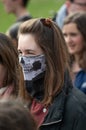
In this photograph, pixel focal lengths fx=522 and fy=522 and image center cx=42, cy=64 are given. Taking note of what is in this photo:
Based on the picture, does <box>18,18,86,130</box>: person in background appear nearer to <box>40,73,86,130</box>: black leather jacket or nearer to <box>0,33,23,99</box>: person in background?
<box>40,73,86,130</box>: black leather jacket

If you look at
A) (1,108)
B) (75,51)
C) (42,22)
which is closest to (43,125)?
(42,22)

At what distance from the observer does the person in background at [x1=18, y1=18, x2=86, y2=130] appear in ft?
12.4

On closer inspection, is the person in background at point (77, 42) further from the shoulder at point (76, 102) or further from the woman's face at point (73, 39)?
the shoulder at point (76, 102)

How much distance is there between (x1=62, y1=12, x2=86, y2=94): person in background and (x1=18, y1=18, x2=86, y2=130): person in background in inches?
75.6

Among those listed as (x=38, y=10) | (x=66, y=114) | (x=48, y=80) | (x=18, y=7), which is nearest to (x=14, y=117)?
(x=66, y=114)

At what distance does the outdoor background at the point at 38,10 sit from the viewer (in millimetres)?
19888

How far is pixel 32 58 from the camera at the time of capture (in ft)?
13.5

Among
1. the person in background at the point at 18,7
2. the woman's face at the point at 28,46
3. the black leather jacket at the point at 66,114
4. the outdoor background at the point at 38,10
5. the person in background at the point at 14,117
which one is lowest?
the outdoor background at the point at 38,10

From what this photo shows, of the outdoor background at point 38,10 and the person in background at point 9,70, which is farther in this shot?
the outdoor background at point 38,10

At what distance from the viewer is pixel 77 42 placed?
6.38m

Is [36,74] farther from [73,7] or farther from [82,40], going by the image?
[73,7]

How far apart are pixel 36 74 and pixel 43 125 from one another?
517mm

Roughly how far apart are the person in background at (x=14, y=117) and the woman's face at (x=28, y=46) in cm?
154

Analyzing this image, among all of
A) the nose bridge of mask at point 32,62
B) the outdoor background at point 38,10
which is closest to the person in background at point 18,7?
the nose bridge of mask at point 32,62
